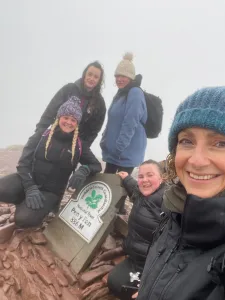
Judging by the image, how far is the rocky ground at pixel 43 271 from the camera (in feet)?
15.1

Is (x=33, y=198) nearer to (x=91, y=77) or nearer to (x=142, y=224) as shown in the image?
(x=142, y=224)

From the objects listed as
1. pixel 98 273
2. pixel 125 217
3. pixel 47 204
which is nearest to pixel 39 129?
pixel 47 204

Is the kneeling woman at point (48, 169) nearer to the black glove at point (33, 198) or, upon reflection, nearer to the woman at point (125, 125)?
the black glove at point (33, 198)

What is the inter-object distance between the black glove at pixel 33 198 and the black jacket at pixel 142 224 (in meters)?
1.77

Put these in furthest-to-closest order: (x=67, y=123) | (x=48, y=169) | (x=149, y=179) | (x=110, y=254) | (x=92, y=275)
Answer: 1. (x=48, y=169)
2. (x=67, y=123)
3. (x=110, y=254)
4. (x=92, y=275)
5. (x=149, y=179)

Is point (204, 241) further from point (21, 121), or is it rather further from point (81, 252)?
point (21, 121)

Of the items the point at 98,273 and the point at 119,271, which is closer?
the point at 119,271

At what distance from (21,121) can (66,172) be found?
128729 mm

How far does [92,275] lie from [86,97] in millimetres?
3446

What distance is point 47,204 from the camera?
222 inches

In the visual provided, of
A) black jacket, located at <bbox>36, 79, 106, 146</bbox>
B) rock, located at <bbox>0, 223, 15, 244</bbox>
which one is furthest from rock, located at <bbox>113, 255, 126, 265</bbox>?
black jacket, located at <bbox>36, 79, 106, 146</bbox>

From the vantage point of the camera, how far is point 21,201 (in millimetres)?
5770

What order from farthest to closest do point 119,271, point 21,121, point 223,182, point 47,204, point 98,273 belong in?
point 21,121, point 47,204, point 98,273, point 119,271, point 223,182

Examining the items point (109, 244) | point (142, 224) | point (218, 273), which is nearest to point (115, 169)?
point (109, 244)
